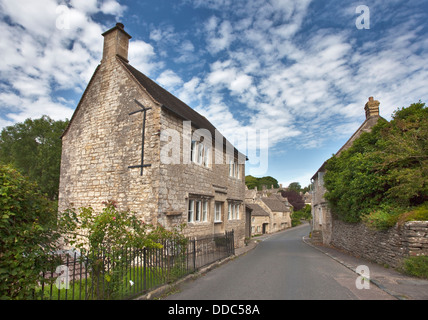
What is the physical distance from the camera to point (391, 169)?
36.6 feet

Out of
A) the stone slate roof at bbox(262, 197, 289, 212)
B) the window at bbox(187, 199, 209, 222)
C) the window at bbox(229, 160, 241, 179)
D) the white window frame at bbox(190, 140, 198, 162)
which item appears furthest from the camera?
the stone slate roof at bbox(262, 197, 289, 212)

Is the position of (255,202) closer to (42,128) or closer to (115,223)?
(42,128)

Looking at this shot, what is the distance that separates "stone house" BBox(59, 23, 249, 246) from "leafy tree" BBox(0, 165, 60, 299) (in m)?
6.07

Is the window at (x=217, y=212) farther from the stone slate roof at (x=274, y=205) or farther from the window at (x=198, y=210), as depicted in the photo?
the stone slate roof at (x=274, y=205)

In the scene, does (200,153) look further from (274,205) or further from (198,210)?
(274,205)

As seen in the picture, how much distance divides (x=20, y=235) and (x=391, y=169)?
12770 millimetres

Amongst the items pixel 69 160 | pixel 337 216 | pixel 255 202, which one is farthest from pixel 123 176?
pixel 255 202

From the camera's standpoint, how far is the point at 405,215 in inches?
374

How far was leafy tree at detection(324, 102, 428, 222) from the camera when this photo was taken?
1007 cm

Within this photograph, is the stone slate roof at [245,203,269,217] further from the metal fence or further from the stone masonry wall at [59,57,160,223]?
the metal fence

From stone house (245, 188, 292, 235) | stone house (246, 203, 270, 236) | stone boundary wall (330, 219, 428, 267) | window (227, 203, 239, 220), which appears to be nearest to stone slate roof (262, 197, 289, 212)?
stone house (245, 188, 292, 235)

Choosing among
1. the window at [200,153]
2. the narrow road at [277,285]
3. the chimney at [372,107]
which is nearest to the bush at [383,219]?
the narrow road at [277,285]

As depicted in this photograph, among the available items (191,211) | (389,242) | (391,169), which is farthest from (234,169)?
(389,242)

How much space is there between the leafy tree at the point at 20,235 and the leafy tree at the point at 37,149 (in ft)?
88.0
